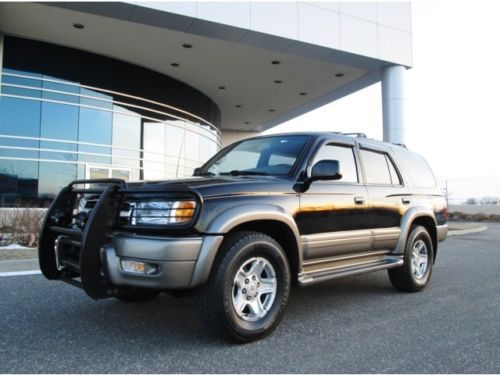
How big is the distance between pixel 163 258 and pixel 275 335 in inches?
50.2

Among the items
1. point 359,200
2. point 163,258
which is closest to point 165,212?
point 163,258

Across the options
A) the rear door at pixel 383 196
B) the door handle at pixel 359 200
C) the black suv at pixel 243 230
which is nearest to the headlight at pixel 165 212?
the black suv at pixel 243 230

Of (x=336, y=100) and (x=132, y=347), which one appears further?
(x=336, y=100)

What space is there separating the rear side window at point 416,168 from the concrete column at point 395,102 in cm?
1091

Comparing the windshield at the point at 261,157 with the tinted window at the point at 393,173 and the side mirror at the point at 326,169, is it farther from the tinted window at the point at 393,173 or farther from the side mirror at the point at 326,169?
the tinted window at the point at 393,173

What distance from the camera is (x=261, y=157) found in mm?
4480

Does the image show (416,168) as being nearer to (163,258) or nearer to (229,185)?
(229,185)

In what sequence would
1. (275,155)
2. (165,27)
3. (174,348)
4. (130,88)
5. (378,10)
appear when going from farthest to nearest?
1. (130,88)
2. (378,10)
3. (165,27)
4. (275,155)
5. (174,348)

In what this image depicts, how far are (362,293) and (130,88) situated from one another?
14882 mm

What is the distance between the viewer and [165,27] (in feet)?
44.5

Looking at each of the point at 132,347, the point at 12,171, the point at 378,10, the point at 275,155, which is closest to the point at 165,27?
the point at 12,171

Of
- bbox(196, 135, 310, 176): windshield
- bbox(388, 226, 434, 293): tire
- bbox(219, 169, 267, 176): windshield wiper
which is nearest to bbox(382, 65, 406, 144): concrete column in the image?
bbox(388, 226, 434, 293): tire

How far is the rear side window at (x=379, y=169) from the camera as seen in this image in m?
4.97

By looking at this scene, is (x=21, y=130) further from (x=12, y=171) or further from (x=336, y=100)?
(x=336, y=100)
